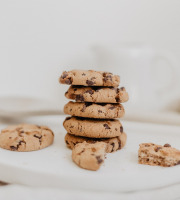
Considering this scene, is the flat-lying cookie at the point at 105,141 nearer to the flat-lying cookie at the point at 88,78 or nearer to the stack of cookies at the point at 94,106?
the stack of cookies at the point at 94,106

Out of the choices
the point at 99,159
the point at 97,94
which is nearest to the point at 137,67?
the point at 97,94

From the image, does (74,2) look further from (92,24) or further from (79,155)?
(79,155)

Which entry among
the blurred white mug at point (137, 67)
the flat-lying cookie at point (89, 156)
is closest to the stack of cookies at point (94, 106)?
the flat-lying cookie at point (89, 156)

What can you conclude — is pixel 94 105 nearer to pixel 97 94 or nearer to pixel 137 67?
pixel 97 94

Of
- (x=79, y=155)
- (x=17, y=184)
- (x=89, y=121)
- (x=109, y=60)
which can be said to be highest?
(x=109, y=60)

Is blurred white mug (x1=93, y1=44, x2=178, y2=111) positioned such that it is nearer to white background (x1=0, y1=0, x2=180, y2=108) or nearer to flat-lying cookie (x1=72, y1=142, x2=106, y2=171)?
white background (x1=0, y1=0, x2=180, y2=108)

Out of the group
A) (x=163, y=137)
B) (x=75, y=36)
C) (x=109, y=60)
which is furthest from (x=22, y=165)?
(x=75, y=36)
